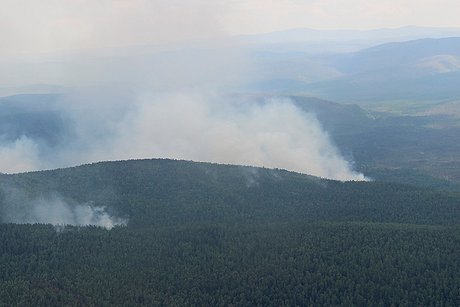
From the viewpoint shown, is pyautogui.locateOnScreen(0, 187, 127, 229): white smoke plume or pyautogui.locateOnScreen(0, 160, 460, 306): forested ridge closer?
pyautogui.locateOnScreen(0, 160, 460, 306): forested ridge

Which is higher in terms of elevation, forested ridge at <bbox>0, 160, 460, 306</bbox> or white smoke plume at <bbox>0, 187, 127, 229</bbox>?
white smoke plume at <bbox>0, 187, 127, 229</bbox>

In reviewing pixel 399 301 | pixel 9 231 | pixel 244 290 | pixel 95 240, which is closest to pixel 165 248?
pixel 95 240

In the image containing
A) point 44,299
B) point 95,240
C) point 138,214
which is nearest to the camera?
point 44,299

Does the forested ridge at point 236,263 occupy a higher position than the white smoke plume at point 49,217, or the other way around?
the white smoke plume at point 49,217

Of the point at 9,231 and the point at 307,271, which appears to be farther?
the point at 9,231

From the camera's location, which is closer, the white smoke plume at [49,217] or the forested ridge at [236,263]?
the forested ridge at [236,263]

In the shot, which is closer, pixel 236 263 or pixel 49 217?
pixel 236 263

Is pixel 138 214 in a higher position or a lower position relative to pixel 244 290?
higher

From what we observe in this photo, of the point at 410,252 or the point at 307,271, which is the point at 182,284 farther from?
the point at 410,252

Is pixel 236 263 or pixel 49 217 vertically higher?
pixel 49 217

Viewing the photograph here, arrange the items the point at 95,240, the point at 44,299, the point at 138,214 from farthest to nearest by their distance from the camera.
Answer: the point at 138,214
the point at 95,240
the point at 44,299
